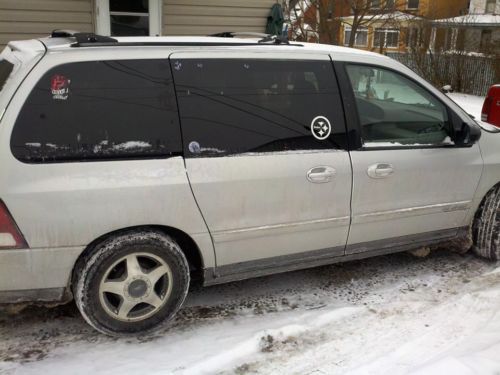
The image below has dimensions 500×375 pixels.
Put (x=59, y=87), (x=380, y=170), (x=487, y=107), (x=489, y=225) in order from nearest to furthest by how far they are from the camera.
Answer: (x=59, y=87) → (x=380, y=170) → (x=489, y=225) → (x=487, y=107)

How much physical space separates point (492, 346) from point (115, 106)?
2.62m

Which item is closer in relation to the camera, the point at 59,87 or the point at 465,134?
the point at 59,87

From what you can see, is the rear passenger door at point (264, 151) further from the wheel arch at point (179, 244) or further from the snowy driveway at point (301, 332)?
the snowy driveway at point (301, 332)

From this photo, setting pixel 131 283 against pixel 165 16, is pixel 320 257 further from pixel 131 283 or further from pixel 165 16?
pixel 165 16

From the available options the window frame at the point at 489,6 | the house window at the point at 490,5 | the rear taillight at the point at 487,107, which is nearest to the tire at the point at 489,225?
the rear taillight at the point at 487,107

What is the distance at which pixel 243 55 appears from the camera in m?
3.32

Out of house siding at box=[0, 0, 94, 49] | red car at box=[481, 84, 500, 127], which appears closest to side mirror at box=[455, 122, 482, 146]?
red car at box=[481, 84, 500, 127]

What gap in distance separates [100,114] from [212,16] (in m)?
5.81

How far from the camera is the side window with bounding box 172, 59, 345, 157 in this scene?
314cm

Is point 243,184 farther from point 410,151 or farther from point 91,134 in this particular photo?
point 410,151

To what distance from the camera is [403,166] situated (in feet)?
12.3

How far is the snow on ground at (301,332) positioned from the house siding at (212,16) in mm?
5289

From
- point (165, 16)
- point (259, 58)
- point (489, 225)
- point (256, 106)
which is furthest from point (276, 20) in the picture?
point (256, 106)

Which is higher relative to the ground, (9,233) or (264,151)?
(264,151)
